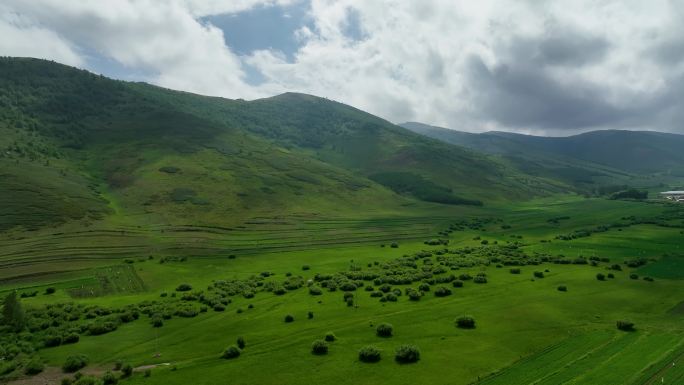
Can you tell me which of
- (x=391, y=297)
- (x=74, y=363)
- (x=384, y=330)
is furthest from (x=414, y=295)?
(x=74, y=363)

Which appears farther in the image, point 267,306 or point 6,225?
point 6,225

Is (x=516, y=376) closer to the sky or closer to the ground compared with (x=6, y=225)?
closer to the ground

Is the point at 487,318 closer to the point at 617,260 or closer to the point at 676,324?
the point at 676,324

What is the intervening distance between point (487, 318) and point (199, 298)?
2754 inches

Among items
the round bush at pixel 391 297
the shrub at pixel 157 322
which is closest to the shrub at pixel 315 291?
the round bush at pixel 391 297

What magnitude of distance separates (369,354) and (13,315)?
75.9m

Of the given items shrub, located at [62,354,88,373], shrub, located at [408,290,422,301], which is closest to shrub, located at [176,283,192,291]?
shrub, located at [62,354,88,373]

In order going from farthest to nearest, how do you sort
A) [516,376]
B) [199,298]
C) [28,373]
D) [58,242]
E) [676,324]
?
1. [58,242]
2. [199,298]
3. [676,324]
4. [28,373]
5. [516,376]

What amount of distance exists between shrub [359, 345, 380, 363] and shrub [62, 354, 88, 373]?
46.6 m

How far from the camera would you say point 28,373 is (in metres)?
70.6

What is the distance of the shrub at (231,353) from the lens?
245ft

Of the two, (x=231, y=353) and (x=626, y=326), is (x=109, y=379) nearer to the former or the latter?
(x=231, y=353)

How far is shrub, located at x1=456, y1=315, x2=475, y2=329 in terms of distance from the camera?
83938 millimetres

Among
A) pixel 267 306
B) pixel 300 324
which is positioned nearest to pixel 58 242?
pixel 267 306
